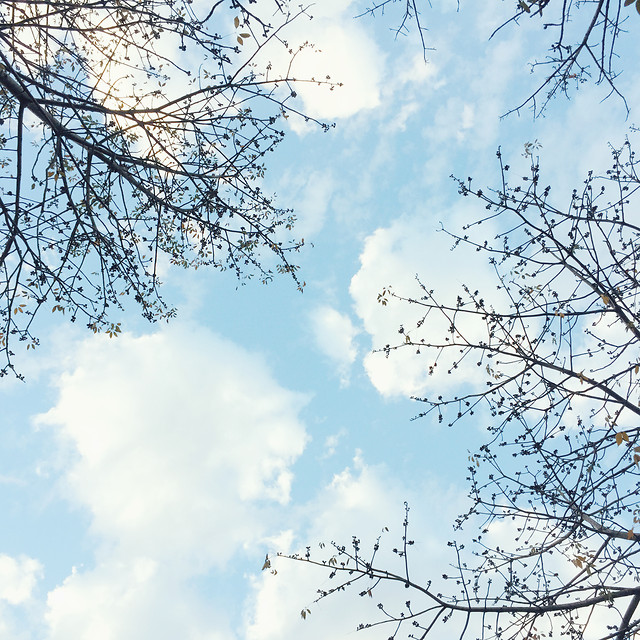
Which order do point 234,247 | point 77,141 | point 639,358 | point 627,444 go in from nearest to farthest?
point 627,444 → point 639,358 → point 77,141 → point 234,247

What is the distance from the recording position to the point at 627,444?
15.0 ft

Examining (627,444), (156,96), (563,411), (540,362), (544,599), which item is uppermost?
(156,96)

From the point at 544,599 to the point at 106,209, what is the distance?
5.82 m

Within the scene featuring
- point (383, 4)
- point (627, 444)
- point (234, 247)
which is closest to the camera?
point (383, 4)

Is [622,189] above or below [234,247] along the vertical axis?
below

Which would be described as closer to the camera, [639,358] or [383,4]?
[383,4]

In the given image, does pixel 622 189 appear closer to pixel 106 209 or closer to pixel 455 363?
pixel 455 363

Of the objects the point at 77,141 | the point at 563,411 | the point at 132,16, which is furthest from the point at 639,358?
the point at 132,16

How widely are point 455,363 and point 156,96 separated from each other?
14.4ft

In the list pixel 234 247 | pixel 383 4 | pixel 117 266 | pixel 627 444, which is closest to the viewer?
pixel 383 4

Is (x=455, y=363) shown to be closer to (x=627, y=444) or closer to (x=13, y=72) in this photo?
(x=627, y=444)

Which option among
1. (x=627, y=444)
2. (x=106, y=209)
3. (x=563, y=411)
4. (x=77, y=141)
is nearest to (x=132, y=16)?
(x=77, y=141)

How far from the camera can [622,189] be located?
18.3ft

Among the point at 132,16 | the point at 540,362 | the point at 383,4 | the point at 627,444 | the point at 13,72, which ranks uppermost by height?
the point at 132,16
